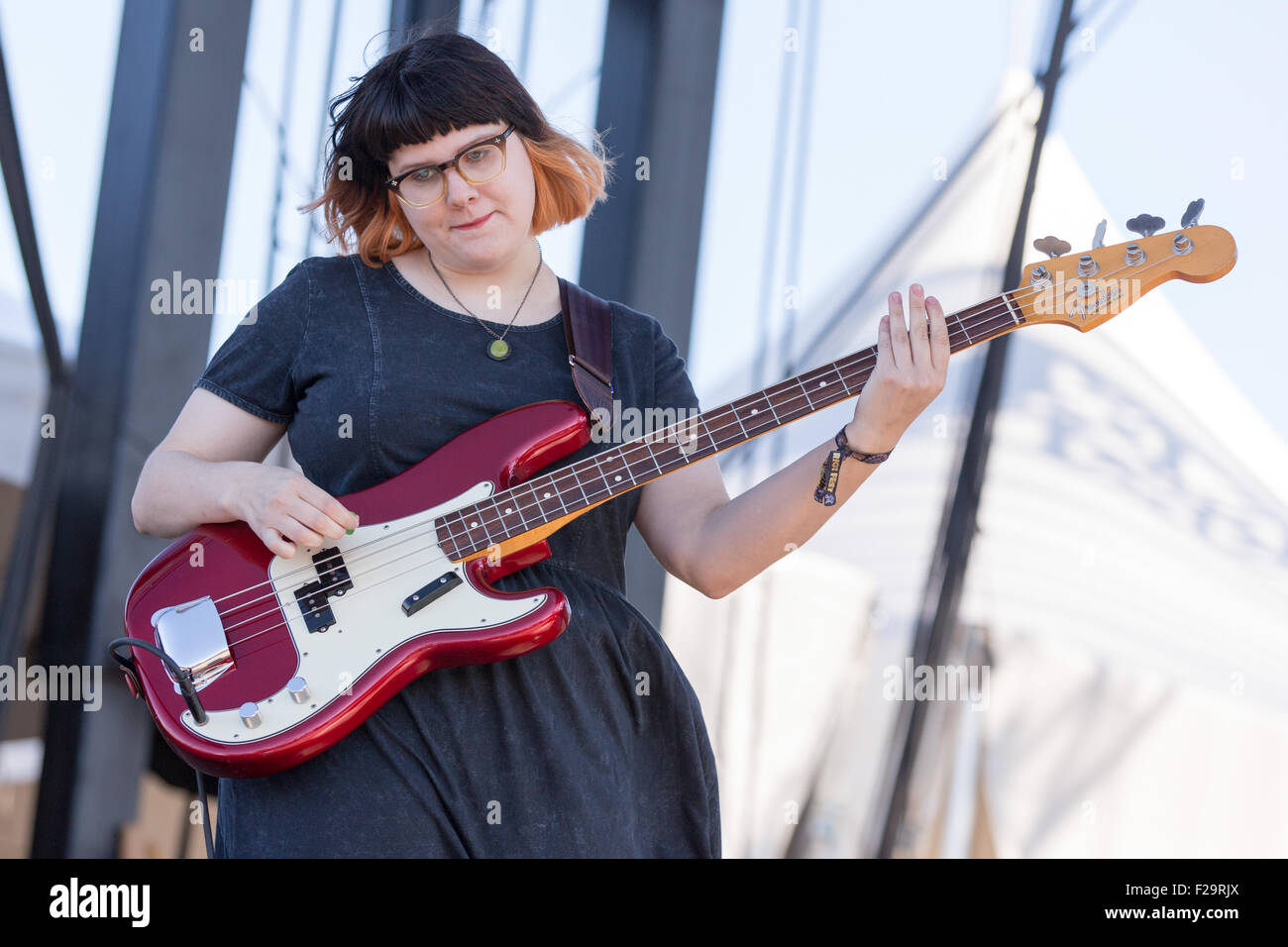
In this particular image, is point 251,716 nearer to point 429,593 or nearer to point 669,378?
point 429,593

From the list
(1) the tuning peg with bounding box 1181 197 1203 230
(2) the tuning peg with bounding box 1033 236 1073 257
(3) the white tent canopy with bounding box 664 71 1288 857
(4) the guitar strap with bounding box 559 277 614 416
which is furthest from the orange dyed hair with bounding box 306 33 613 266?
(3) the white tent canopy with bounding box 664 71 1288 857

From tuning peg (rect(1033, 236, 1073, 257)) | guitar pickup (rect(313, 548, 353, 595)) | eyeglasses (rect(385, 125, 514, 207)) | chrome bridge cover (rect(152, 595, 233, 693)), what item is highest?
eyeglasses (rect(385, 125, 514, 207))

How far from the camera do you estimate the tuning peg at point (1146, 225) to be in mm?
1312

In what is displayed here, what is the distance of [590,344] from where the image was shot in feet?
4.19

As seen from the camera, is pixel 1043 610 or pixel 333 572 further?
pixel 1043 610

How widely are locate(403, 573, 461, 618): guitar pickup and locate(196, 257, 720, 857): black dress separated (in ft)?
0.22

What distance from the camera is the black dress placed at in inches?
42.3

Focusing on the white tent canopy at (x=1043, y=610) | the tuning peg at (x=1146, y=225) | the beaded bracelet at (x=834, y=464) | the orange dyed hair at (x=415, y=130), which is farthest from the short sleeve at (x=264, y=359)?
the white tent canopy at (x=1043, y=610)

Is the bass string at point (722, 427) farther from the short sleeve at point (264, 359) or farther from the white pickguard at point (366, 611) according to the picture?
the short sleeve at point (264, 359)

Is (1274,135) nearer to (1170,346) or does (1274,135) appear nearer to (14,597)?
(1170,346)

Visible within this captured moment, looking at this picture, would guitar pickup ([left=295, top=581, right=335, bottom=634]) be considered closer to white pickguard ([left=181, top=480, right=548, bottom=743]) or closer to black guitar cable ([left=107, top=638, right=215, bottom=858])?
white pickguard ([left=181, top=480, right=548, bottom=743])

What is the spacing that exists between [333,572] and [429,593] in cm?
11

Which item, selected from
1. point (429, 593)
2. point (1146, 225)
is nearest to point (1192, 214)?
point (1146, 225)

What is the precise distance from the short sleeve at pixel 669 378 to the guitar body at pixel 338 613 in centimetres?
15
